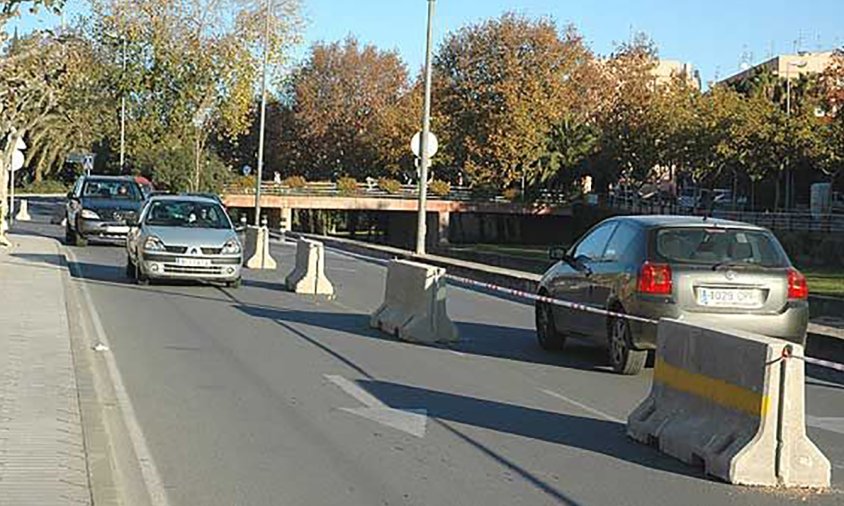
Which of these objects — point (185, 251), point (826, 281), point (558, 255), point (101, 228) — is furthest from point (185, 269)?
point (826, 281)

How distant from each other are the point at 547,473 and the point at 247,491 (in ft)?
6.57

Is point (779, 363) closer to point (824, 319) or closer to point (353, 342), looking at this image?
point (353, 342)

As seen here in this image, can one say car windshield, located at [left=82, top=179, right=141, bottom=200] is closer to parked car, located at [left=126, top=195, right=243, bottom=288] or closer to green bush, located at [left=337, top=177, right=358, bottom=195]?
parked car, located at [left=126, top=195, right=243, bottom=288]

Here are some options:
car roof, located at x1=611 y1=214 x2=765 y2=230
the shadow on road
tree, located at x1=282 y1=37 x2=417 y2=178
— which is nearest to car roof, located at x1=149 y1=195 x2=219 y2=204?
car roof, located at x1=611 y1=214 x2=765 y2=230

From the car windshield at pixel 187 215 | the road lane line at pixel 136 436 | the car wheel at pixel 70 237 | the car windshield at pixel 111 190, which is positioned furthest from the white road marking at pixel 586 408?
the car wheel at pixel 70 237

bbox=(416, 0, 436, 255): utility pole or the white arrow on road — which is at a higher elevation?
bbox=(416, 0, 436, 255): utility pole

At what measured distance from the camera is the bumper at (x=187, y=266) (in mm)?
22438

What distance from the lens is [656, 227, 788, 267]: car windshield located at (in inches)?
515

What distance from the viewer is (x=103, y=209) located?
34.7 m

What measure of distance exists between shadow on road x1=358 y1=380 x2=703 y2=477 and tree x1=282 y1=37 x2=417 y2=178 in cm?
7778

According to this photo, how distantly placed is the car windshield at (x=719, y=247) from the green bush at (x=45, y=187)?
293 ft

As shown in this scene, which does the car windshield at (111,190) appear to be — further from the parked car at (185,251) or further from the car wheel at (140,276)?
the car wheel at (140,276)

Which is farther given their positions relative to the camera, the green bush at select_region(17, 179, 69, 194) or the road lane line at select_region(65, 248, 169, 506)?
the green bush at select_region(17, 179, 69, 194)

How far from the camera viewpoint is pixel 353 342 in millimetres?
15922
